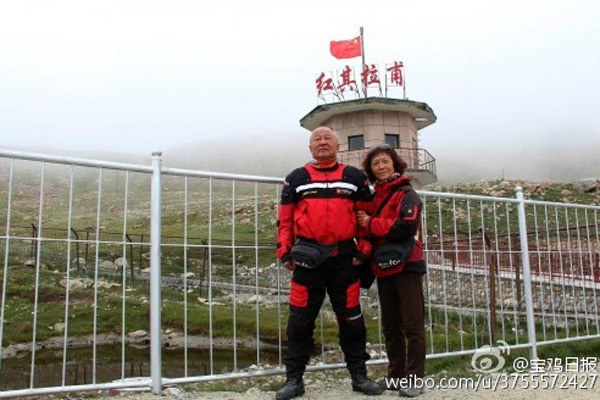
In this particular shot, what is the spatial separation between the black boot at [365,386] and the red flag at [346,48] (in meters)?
21.0

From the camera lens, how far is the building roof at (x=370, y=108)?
20.5 meters

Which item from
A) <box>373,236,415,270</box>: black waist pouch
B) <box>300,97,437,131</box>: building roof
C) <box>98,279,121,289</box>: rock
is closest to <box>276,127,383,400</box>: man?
<box>373,236,415,270</box>: black waist pouch

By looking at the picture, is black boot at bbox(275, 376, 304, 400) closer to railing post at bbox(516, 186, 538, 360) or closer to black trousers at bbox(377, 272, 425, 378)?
black trousers at bbox(377, 272, 425, 378)

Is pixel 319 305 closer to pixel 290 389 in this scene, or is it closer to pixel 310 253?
pixel 310 253

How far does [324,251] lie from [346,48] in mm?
21475

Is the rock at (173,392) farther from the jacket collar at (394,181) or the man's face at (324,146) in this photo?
the jacket collar at (394,181)

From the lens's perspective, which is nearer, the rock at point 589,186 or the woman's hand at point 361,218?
the woman's hand at point 361,218

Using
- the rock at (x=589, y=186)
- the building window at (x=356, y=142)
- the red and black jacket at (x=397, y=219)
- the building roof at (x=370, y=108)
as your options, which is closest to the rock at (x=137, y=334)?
the red and black jacket at (x=397, y=219)

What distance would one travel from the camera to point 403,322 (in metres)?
3.50

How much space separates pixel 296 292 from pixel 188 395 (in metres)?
1.04

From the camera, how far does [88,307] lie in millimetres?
11914

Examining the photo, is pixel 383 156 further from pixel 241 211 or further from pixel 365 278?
pixel 241 211

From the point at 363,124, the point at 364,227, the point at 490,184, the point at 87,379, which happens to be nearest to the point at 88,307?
the point at 87,379

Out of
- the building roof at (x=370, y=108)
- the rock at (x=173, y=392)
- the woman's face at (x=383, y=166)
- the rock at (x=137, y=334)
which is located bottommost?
the rock at (x=137, y=334)
